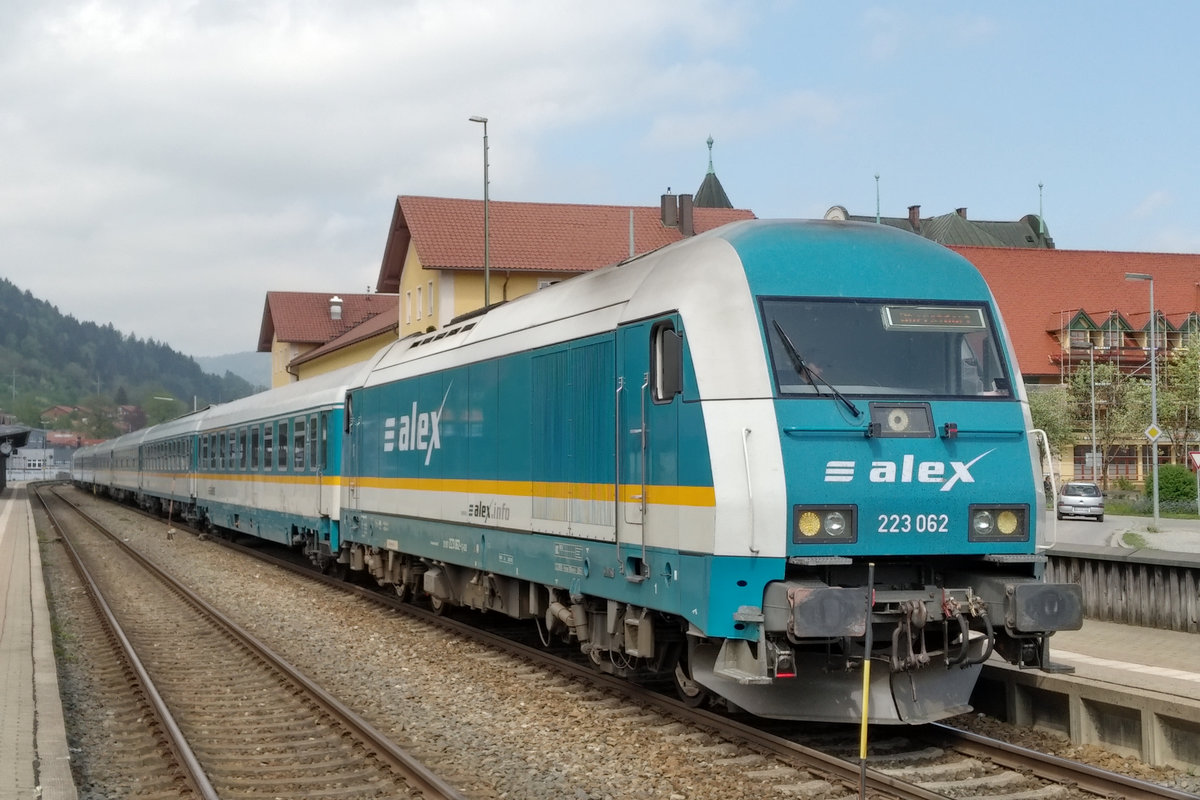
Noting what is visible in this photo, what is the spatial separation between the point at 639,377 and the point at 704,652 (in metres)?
1.93

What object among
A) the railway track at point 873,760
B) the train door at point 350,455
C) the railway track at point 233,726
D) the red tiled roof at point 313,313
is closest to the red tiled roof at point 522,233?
the red tiled roof at point 313,313

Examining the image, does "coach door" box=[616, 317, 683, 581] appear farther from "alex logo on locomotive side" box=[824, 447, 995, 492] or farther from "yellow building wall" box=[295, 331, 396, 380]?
"yellow building wall" box=[295, 331, 396, 380]

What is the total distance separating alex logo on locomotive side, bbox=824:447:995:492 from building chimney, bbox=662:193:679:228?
4413 cm

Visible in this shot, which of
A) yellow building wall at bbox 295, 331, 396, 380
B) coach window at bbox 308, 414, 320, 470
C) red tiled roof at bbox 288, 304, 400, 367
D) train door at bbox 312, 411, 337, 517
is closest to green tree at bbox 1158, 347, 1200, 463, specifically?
yellow building wall at bbox 295, 331, 396, 380

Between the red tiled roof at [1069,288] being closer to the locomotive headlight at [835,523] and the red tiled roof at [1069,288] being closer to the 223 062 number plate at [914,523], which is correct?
the 223 062 number plate at [914,523]

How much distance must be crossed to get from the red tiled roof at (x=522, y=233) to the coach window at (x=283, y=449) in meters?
24.1

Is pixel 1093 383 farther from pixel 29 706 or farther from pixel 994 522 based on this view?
pixel 29 706

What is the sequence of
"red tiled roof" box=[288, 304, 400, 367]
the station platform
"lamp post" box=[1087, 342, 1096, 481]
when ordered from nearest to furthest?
the station platform → "lamp post" box=[1087, 342, 1096, 481] → "red tiled roof" box=[288, 304, 400, 367]

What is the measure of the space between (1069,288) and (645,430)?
2359 inches

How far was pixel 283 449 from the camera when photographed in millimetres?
23016

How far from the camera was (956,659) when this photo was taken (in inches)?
322

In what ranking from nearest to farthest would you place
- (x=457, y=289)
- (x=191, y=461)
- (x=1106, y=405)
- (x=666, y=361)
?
(x=666, y=361), (x=191, y=461), (x=457, y=289), (x=1106, y=405)

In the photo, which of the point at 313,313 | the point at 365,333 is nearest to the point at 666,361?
the point at 365,333

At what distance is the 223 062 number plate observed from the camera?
8.05 m
